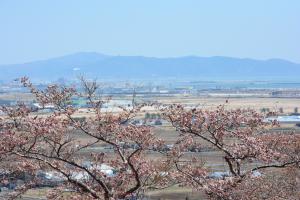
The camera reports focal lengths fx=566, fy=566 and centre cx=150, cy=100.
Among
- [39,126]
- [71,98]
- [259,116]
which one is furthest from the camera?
[259,116]

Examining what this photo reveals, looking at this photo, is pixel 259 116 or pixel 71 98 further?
pixel 259 116

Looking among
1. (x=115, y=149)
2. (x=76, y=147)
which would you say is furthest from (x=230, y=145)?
(x=76, y=147)

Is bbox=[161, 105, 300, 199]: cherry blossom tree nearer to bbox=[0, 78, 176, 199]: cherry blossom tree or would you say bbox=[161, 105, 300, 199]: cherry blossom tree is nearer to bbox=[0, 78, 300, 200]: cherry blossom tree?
bbox=[0, 78, 300, 200]: cherry blossom tree

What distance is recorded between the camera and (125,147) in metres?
8.96

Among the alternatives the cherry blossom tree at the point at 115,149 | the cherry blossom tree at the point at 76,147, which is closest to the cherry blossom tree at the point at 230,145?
the cherry blossom tree at the point at 115,149

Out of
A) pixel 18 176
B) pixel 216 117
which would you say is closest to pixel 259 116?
pixel 216 117

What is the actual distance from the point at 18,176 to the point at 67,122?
1.33m

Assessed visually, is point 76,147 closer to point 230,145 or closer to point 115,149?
point 115,149

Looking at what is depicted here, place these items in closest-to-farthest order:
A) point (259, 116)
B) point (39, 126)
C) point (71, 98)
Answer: point (39, 126) → point (71, 98) → point (259, 116)

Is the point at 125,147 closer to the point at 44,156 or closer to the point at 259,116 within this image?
the point at 44,156

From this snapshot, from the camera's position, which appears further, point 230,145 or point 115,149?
point 230,145

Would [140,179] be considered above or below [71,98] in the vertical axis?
below

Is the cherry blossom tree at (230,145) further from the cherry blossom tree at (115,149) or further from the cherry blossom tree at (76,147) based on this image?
the cherry blossom tree at (76,147)

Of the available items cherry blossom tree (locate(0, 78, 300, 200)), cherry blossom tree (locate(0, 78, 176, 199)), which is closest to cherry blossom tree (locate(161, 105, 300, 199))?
cherry blossom tree (locate(0, 78, 300, 200))
